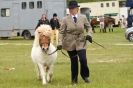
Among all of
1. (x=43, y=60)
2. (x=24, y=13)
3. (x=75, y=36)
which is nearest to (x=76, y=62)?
(x=75, y=36)

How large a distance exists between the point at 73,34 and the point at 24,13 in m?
29.4

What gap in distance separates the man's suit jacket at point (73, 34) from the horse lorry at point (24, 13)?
27.9m

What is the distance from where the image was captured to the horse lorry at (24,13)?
134 feet

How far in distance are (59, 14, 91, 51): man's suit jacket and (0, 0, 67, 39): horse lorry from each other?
91.6ft

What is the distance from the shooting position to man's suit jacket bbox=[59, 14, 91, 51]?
1263cm

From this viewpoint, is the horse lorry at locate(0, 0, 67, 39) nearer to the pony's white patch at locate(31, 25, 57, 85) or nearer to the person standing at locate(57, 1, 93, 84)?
the pony's white patch at locate(31, 25, 57, 85)

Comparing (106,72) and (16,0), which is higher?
(16,0)

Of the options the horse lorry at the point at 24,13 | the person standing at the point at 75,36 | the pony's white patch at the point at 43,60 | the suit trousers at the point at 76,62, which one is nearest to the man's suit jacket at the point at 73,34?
the person standing at the point at 75,36

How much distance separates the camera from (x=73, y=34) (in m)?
Result: 12.7

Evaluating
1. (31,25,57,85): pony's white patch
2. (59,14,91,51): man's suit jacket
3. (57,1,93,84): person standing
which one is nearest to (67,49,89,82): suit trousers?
(57,1,93,84): person standing

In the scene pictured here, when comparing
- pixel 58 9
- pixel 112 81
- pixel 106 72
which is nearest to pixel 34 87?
pixel 112 81

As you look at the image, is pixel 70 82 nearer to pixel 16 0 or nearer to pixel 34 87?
pixel 34 87

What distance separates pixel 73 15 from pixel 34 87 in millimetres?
1938

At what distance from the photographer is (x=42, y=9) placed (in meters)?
A: 41.1
